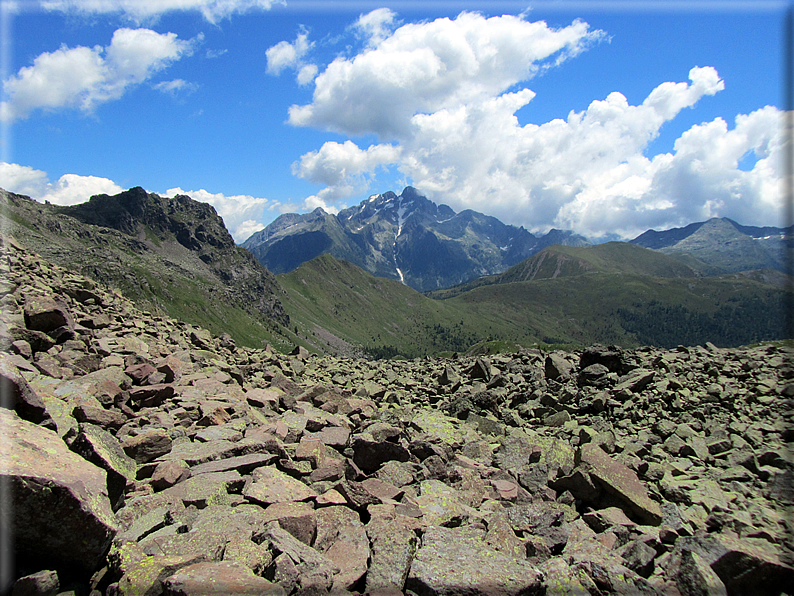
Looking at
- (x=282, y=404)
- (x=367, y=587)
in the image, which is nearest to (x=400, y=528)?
(x=367, y=587)

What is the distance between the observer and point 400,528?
26.8 ft

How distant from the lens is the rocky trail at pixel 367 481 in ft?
20.1

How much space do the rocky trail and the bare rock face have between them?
27 millimetres

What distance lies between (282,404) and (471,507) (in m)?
11.3

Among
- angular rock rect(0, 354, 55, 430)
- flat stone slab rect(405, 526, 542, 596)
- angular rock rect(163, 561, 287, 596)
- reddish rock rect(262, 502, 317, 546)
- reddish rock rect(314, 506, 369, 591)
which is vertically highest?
angular rock rect(0, 354, 55, 430)

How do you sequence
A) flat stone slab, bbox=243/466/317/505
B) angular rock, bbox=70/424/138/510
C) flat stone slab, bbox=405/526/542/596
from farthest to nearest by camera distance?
flat stone slab, bbox=243/466/317/505, angular rock, bbox=70/424/138/510, flat stone slab, bbox=405/526/542/596

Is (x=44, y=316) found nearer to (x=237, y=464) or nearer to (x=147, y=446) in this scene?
(x=147, y=446)

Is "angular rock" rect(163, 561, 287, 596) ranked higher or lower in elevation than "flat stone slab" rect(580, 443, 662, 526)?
higher

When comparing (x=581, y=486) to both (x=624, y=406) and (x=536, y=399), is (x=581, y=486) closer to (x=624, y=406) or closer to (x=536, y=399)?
(x=624, y=406)

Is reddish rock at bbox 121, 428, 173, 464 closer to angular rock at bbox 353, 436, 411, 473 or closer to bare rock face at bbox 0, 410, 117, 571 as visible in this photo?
bare rock face at bbox 0, 410, 117, 571

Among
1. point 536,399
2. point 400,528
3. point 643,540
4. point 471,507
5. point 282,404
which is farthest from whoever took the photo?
point 536,399

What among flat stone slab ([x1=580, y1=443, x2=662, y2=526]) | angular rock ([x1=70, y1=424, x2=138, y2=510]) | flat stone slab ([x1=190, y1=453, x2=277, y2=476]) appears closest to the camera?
angular rock ([x1=70, y1=424, x2=138, y2=510])

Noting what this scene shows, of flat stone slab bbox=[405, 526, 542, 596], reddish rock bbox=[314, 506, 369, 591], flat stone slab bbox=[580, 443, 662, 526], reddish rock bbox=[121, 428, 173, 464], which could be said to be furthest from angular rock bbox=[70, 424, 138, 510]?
flat stone slab bbox=[580, 443, 662, 526]

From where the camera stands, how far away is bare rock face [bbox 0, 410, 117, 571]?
560cm
